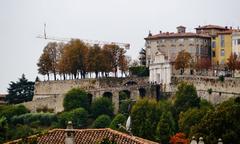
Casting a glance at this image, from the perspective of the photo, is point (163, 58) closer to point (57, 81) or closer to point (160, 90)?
point (160, 90)

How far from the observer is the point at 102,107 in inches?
4542

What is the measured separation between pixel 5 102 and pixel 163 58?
22.2 meters

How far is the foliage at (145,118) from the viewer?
98.3m

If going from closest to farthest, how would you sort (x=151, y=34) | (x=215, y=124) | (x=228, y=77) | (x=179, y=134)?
(x=215, y=124)
(x=179, y=134)
(x=228, y=77)
(x=151, y=34)

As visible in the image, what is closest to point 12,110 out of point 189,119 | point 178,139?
point 189,119

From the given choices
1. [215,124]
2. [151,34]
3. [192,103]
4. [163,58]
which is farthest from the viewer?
[151,34]

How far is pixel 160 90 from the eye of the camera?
119188mm

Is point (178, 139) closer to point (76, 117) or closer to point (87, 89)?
point (76, 117)

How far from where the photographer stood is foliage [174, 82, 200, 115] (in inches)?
4213

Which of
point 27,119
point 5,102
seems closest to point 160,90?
point 27,119

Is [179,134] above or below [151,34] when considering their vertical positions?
below

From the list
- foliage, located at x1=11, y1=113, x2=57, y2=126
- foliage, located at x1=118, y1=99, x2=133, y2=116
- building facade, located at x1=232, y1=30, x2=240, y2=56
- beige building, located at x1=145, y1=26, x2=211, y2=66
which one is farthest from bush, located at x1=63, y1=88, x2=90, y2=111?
building facade, located at x1=232, y1=30, x2=240, y2=56

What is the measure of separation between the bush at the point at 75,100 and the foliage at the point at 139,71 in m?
10.4

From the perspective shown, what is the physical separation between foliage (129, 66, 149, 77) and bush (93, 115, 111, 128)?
1684 centimetres
